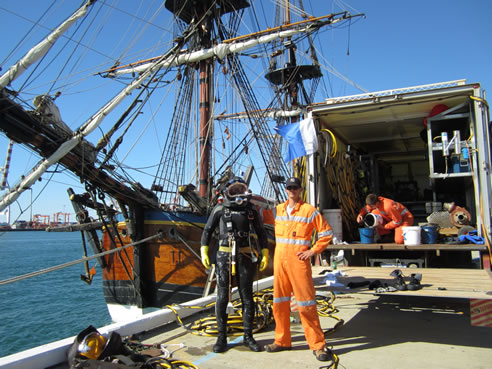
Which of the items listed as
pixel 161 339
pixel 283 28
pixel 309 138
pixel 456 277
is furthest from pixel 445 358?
pixel 283 28

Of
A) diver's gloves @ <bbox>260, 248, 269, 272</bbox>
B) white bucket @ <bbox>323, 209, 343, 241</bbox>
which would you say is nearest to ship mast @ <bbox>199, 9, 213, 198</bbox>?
white bucket @ <bbox>323, 209, 343, 241</bbox>

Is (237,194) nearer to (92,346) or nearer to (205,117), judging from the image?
(92,346)

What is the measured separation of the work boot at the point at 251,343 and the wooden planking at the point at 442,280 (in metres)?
1.86

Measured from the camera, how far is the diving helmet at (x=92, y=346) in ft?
11.3

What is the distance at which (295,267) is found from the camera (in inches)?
157

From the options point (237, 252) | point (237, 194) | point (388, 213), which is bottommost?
point (237, 252)

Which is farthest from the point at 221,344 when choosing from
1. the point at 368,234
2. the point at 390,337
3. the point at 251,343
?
the point at 368,234

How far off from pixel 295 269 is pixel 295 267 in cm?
2

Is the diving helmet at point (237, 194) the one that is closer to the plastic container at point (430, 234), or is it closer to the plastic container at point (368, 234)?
the plastic container at point (368, 234)

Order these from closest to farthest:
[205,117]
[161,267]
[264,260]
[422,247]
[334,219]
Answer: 1. [264,260]
2. [422,247]
3. [334,219]
4. [161,267]
5. [205,117]

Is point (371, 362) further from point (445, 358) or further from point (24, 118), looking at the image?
point (24, 118)

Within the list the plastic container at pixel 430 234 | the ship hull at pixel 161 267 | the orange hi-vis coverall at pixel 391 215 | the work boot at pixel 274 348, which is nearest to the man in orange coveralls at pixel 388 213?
the orange hi-vis coverall at pixel 391 215

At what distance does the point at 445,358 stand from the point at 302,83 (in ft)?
104

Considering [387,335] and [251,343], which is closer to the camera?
[251,343]
